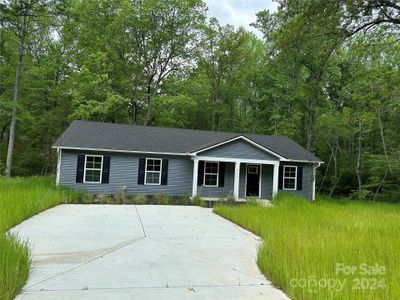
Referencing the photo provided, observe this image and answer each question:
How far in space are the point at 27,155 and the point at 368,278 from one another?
27513mm

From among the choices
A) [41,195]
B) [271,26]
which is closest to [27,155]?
[41,195]

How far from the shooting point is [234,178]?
1783 centimetres

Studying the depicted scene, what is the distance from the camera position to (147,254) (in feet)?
19.2

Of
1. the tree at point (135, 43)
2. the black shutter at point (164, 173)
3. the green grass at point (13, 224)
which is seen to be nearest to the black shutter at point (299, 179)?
the black shutter at point (164, 173)

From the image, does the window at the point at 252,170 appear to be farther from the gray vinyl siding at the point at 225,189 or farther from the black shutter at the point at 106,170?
the black shutter at the point at 106,170

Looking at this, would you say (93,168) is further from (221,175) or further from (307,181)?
(307,181)

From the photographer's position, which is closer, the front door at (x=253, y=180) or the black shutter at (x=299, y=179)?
the front door at (x=253, y=180)

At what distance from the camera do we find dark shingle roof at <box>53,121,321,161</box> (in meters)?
16.0

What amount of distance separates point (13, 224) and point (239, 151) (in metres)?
11.6

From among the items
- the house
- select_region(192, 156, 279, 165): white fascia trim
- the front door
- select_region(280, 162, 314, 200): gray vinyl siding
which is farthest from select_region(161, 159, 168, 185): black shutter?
select_region(280, 162, 314, 200): gray vinyl siding

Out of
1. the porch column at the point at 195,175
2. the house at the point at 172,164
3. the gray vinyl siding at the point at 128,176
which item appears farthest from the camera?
the porch column at the point at 195,175

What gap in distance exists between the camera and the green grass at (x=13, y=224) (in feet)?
13.0

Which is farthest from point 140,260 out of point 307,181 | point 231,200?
point 307,181

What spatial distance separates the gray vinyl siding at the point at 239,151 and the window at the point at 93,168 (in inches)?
197
